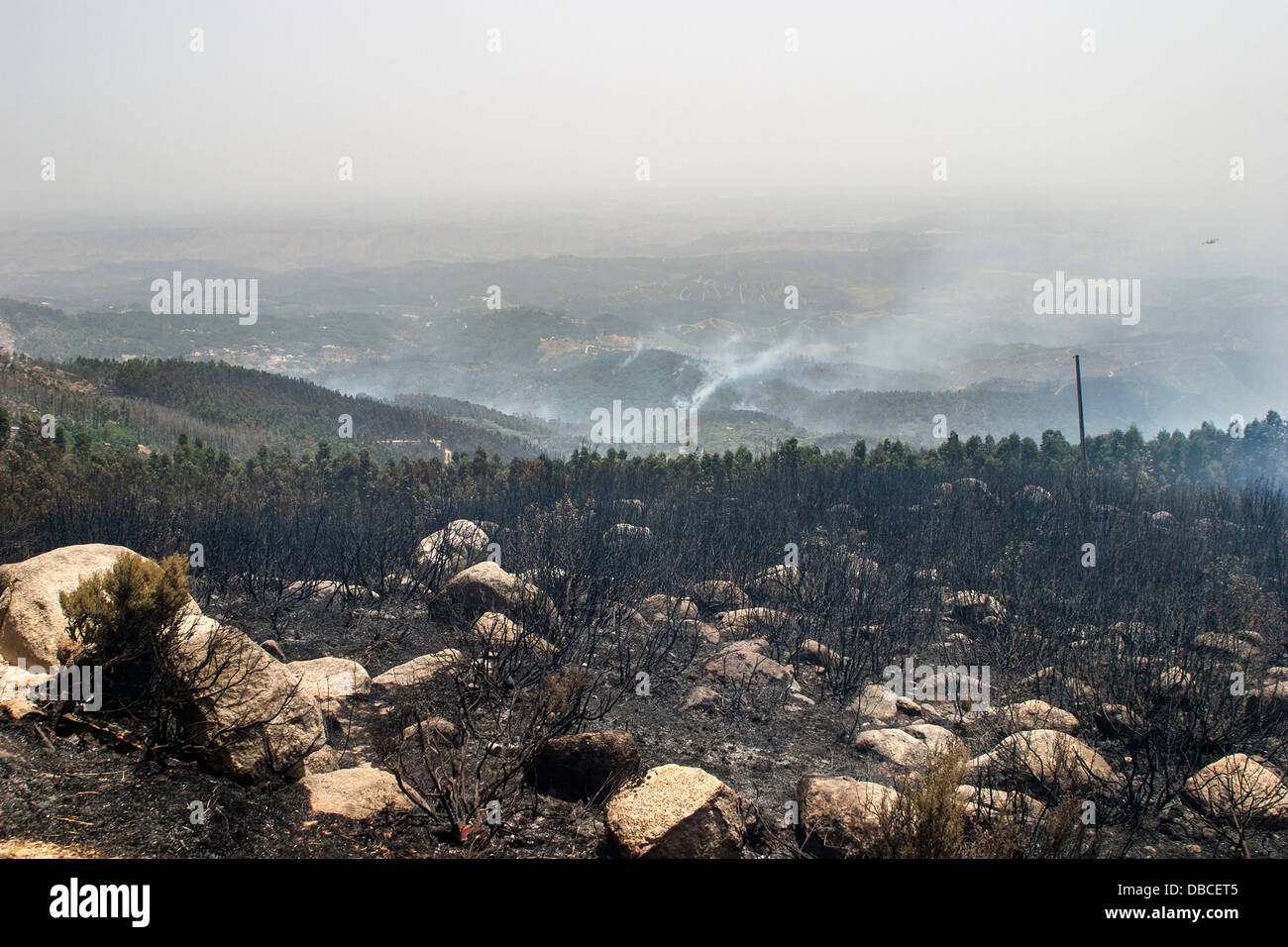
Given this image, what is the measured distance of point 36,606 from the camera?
9.57 m

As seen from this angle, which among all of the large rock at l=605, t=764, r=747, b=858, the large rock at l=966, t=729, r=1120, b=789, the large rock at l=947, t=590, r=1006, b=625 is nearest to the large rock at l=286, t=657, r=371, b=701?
the large rock at l=605, t=764, r=747, b=858

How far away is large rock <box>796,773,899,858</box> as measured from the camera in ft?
25.4

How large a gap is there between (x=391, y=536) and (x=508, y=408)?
329 feet

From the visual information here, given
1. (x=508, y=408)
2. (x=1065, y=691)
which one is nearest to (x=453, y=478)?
(x=1065, y=691)

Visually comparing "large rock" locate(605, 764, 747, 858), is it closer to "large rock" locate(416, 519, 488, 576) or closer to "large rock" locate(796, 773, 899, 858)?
"large rock" locate(796, 773, 899, 858)

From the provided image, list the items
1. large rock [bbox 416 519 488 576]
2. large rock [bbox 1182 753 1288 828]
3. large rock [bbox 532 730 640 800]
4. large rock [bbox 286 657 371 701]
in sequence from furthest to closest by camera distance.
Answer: large rock [bbox 416 519 488 576] → large rock [bbox 286 657 371 701] → large rock [bbox 1182 753 1288 828] → large rock [bbox 532 730 640 800]

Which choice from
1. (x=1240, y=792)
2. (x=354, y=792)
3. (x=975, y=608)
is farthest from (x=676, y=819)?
(x=975, y=608)

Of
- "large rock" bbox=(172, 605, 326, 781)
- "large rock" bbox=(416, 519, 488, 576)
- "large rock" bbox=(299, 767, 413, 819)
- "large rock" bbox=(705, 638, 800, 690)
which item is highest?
"large rock" bbox=(172, 605, 326, 781)

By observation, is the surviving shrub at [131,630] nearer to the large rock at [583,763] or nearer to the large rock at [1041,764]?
the large rock at [583,763]

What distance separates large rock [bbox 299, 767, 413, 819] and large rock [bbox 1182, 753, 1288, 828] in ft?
24.9

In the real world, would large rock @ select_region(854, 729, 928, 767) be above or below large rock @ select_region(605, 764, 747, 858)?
below

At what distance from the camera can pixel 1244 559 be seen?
2164 centimetres

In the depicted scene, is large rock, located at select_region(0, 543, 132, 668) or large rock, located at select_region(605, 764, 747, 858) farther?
large rock, located at select_region(0, 543, 132, 668)

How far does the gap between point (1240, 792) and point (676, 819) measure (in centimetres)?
583
